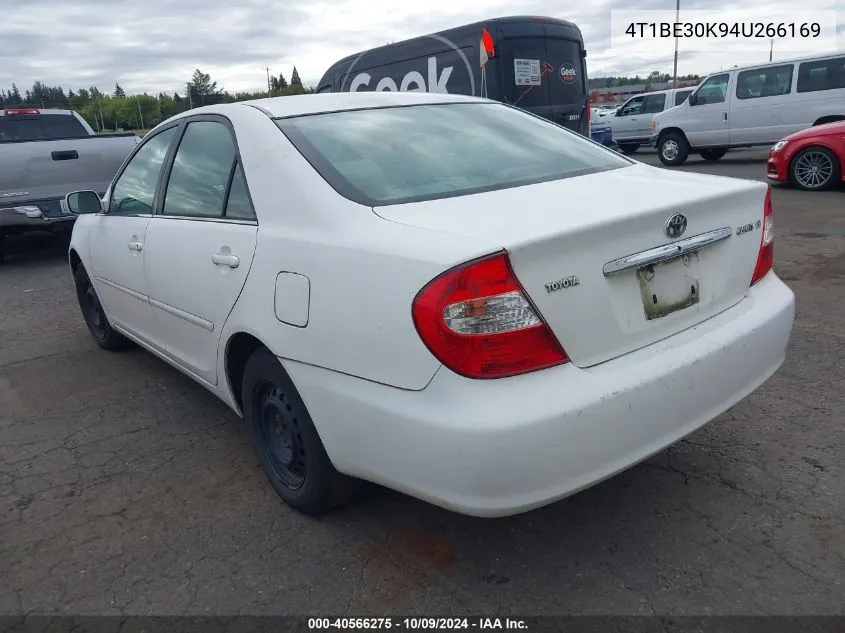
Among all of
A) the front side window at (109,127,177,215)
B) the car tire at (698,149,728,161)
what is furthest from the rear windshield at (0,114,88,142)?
the car tire at (698,149,728,161)

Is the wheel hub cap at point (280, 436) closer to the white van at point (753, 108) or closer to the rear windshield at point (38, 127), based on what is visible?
the rear windshield at point (38, 127)

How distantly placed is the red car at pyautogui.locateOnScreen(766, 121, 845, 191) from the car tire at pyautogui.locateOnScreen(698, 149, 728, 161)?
5.15 meters

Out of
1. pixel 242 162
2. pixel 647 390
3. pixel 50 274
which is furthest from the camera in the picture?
pixel 50 274

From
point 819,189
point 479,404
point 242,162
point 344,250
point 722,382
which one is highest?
point 242,162

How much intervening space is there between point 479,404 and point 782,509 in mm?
1391

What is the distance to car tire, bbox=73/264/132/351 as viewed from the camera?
4871 mm

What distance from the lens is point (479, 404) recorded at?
1969mm

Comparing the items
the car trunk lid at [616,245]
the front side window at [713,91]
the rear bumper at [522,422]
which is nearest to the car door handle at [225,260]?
the rear bumper at [522,422]

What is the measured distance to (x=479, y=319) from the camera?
1983 millimetres

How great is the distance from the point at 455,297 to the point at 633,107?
1913 centimetres

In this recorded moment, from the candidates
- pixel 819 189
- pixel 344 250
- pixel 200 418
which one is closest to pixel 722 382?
pixel 344 250

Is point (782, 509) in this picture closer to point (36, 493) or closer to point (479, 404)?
point (479, 404)

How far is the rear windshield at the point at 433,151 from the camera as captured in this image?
8.43 feet

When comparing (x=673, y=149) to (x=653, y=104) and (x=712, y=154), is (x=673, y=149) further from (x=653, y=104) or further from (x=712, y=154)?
(x=653, y=104)
